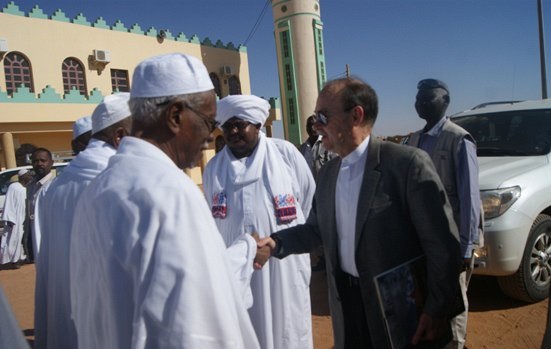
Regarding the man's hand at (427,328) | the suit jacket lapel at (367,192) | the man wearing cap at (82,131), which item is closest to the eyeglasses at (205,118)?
the suit jacket lapel at (367,192)

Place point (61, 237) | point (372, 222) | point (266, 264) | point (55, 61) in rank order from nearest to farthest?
point (372, 222), point (61, 237), point (266, 264), point (55, 61)

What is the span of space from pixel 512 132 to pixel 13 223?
369 inches

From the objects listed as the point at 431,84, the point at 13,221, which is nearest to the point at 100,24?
the point at 13,221

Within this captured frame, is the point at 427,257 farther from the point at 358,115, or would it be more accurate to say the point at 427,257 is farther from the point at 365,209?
the point at 358,115

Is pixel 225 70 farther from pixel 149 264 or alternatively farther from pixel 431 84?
pixel 149 264

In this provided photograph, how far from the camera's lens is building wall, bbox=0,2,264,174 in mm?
15352

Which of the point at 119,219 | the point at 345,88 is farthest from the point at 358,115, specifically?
the point at 119,219

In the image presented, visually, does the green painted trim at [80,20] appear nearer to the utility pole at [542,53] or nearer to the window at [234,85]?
the window at [234,85]

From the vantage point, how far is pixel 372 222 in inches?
81.1

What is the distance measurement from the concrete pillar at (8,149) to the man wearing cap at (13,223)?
7020 mm

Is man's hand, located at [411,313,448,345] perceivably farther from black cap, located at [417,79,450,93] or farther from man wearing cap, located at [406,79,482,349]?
black cap, located at [417,79,450,93]

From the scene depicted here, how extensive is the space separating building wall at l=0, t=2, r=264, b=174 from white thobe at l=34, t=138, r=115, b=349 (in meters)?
14.5

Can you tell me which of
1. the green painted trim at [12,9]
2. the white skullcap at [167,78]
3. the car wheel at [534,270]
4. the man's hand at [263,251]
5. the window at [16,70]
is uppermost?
the green painted trim at [12,9]

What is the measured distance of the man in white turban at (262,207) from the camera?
10.6ft
